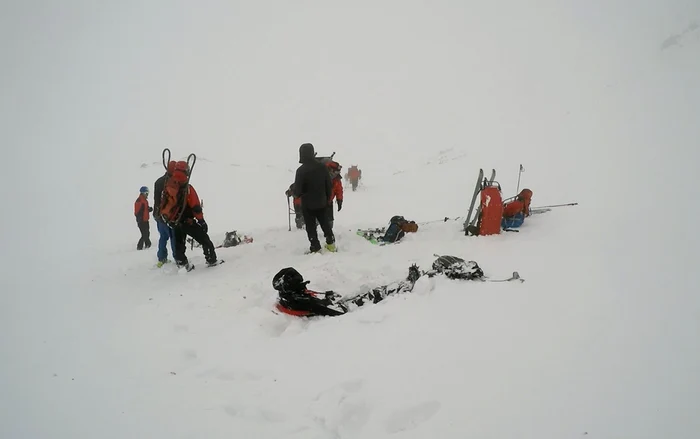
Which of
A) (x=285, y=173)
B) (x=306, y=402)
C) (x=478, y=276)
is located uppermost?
(x=285, y=173)

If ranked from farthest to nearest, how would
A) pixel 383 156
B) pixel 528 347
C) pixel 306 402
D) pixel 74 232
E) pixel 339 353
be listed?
pixel 383 156 → pixel 74 232 → pixel 339 353 → pixel 528 347 → pixel 306 402

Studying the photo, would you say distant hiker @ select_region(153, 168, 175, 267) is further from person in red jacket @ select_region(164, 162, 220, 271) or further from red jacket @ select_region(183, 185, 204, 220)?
red jacket @ select_region(183, 185, 204, 220)

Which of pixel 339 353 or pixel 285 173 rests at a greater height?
pixel 285 173

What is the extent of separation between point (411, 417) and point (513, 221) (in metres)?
5.77

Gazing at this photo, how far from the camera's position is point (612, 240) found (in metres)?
5.44

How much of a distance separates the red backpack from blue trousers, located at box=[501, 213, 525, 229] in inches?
245

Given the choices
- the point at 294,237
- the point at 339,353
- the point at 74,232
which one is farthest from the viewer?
the point at 74,232

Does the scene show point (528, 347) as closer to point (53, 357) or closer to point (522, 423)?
point (522, 423)

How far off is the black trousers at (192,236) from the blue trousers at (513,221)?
5.90 m

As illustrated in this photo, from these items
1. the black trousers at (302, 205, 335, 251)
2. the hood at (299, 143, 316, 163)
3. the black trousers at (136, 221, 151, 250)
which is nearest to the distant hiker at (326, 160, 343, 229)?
the black trousers at (302, 205, 335, 251)

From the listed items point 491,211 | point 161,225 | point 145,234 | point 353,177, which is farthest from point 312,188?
point 353,177

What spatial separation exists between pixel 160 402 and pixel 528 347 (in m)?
3.12

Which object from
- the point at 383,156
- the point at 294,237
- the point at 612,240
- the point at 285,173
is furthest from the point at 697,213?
the point at 383,156

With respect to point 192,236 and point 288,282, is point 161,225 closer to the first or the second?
point 192,236
